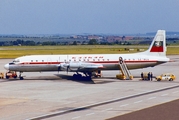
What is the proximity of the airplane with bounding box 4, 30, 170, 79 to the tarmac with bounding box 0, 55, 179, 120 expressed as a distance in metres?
2.36

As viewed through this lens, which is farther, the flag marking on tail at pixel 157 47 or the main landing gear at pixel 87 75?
the flag marking on tail at pixel 157 47

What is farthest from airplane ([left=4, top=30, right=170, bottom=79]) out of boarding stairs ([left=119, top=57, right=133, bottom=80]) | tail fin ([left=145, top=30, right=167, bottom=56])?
boarding stairs ([left=119, top=57, right=133, bottom=80])

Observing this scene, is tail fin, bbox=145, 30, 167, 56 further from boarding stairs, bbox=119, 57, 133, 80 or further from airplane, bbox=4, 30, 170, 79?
boarding stairs, bbox=119, 57, 133, 80

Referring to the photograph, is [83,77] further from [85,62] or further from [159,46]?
[159,46]

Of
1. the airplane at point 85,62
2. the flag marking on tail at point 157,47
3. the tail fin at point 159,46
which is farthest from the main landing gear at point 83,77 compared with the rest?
the flag marking on tail at point 157,47

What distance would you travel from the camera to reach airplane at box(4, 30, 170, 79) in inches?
2368

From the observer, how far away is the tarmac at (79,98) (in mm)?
33531

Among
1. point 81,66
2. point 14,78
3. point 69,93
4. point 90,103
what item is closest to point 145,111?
point 90,103

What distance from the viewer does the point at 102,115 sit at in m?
32.4

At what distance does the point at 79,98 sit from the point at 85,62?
2105 centimetres

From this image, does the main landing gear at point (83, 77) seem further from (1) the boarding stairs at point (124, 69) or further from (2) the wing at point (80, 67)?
(1) the boarding stairs at point (124, 69)

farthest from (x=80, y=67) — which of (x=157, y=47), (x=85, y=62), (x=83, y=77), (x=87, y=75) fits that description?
(x=157, y=47)

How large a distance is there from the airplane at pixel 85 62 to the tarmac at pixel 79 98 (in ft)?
7.75

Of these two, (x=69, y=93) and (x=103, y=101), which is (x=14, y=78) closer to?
(x=69, y=93)
